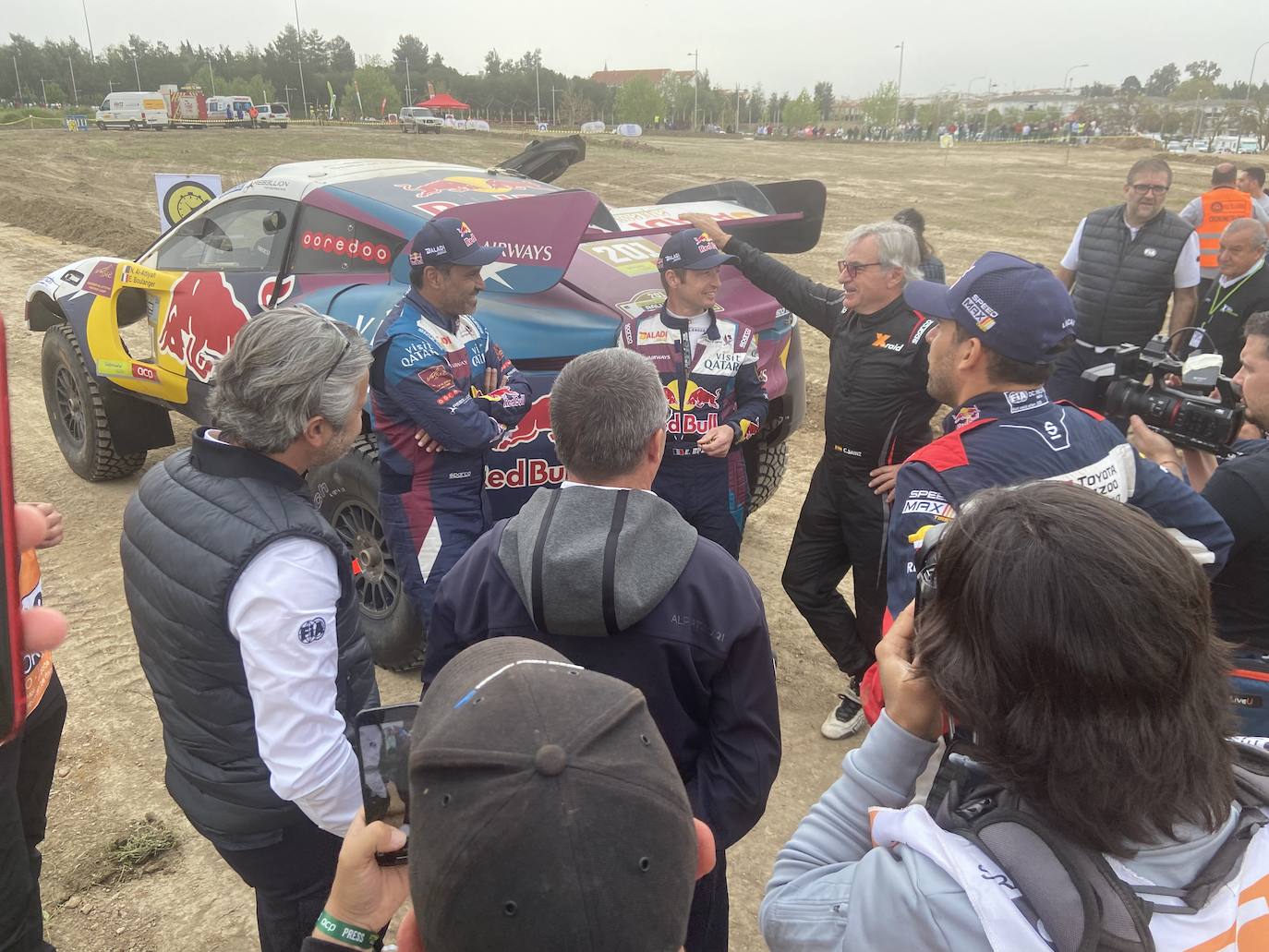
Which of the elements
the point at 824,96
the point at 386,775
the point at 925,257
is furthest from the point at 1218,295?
the point at 824,96

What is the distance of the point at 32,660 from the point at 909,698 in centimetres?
198

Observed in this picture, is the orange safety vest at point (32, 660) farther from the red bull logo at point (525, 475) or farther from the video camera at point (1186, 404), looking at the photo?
the video camera at point (1186, 404)

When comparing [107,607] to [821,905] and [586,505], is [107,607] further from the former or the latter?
[821,905]

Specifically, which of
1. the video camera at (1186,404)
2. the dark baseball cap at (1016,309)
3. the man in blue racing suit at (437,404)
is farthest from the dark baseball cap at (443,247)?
the video camera at (1186,404)

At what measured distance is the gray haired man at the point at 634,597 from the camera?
61.5 inches

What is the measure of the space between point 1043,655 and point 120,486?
5.84 m

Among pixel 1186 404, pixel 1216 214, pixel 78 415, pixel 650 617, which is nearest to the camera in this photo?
pixel 650 617

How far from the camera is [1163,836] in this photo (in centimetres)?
99

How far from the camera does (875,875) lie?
1.03m

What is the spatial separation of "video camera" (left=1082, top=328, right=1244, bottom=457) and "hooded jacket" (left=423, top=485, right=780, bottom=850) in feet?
4.97

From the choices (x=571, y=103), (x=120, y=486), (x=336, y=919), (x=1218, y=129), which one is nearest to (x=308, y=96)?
(x=571, y=103)

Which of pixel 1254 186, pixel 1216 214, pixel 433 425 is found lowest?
pixel 433 425

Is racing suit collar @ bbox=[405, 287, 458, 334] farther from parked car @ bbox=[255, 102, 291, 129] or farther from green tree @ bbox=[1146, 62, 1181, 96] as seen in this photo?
green tree @ bbox=[1146, 62, 1181, 96]

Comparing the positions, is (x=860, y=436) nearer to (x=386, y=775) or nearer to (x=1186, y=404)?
(x=1186, y=404)
